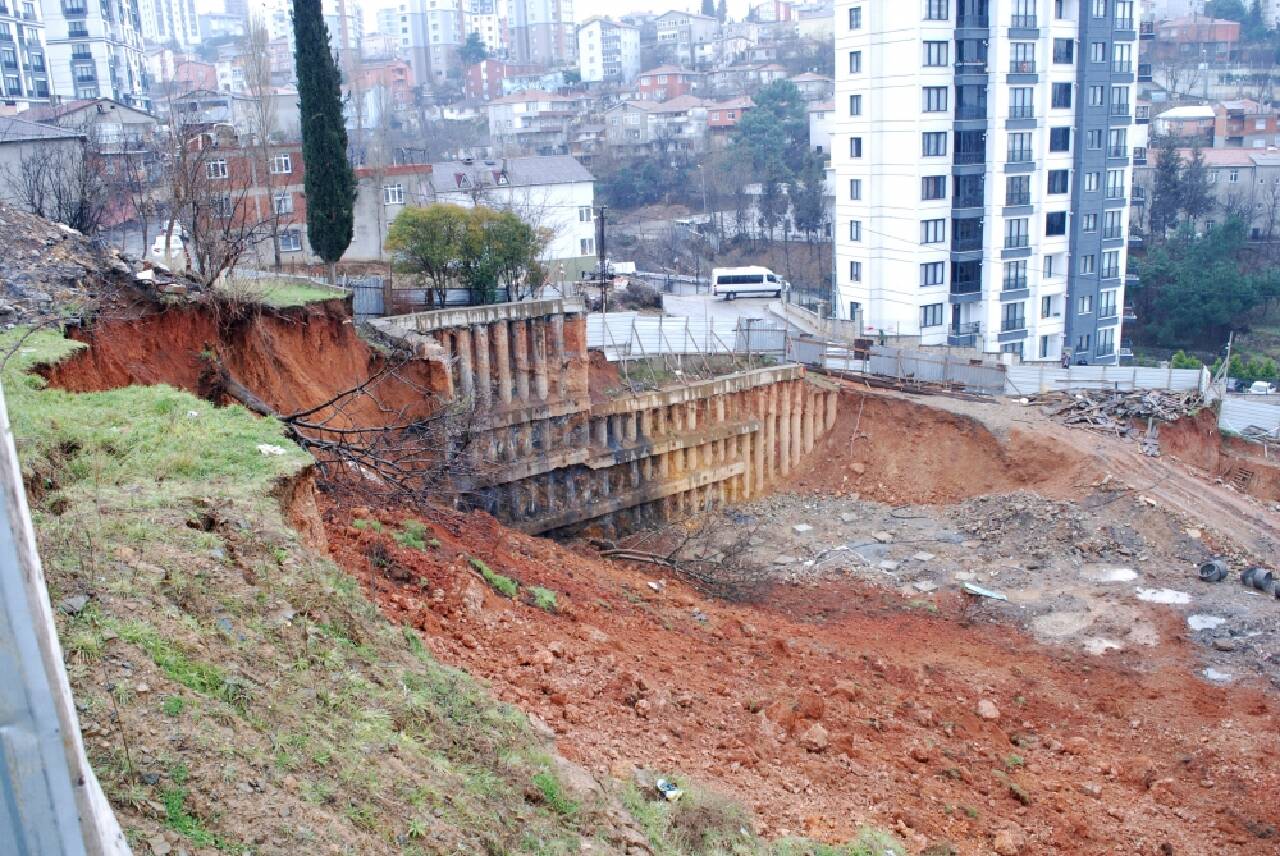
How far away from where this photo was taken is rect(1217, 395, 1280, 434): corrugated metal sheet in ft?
90.4

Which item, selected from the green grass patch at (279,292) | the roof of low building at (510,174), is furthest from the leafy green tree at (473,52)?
the green grass patch at (279,292)

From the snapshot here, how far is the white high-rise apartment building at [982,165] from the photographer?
35.8m

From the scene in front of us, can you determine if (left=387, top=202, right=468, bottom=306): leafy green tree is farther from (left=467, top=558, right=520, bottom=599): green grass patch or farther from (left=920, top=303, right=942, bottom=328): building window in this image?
(left=467, top=558, right=520, bottom=599): green grass patch

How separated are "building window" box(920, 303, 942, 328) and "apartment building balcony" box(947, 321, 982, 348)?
0.61 metres

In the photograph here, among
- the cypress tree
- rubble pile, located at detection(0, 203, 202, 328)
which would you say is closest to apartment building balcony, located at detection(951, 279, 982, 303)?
the cypress tree

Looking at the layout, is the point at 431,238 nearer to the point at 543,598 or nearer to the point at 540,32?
the point at 543,598

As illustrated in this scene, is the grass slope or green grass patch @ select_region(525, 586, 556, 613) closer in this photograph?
the grass slope

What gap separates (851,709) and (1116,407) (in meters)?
17.3

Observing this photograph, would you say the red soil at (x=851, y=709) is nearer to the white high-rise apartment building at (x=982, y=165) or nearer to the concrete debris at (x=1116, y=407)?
the concrete debris at (x=1116, y=407)

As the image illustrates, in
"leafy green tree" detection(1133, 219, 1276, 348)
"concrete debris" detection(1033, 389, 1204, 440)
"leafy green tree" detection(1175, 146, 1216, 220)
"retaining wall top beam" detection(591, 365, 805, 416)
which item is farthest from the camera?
"leafy green tree" detection(1175, 146, 1216, 220)

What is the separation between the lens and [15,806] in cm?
324

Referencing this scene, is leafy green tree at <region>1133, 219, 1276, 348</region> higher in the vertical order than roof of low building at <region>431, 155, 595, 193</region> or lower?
lower

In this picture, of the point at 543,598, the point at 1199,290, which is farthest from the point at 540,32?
the point at 543,598

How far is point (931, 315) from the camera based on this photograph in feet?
123
